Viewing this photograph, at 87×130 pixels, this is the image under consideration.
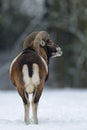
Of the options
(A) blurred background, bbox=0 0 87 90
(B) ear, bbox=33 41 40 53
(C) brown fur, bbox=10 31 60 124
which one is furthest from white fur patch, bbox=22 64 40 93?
(A) blurred background, bbox=0 0 87 90

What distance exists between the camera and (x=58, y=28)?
26.1 meters

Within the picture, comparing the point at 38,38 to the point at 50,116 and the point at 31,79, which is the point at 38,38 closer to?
the point at 31,79

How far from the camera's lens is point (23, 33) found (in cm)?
2786

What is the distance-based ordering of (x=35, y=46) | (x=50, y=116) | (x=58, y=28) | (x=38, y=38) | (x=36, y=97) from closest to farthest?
(x=36, y=97), (x=35, y=46), (x=38, y=38), (x=50, y=116), (x=58, y=28)

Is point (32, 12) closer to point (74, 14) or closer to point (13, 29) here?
point (13, 29)

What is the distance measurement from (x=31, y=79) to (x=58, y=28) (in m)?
15.2

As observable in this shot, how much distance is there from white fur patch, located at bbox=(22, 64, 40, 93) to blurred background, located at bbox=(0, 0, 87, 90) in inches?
532

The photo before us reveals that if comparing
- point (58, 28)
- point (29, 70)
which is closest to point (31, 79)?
point (29, 70)

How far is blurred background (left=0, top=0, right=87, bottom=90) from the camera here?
2509 cm

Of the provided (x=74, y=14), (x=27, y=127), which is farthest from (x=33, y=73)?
(x=74, y=14)

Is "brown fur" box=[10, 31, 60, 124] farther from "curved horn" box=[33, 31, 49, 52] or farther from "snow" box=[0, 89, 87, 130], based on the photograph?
"snow" box=[0, 89, 87, 130]

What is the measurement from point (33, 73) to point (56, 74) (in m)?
15.3

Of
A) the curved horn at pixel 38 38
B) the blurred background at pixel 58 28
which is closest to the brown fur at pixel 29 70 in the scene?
the curved horn at pixel 38 38

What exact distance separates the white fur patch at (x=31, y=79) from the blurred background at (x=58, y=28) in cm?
1351
